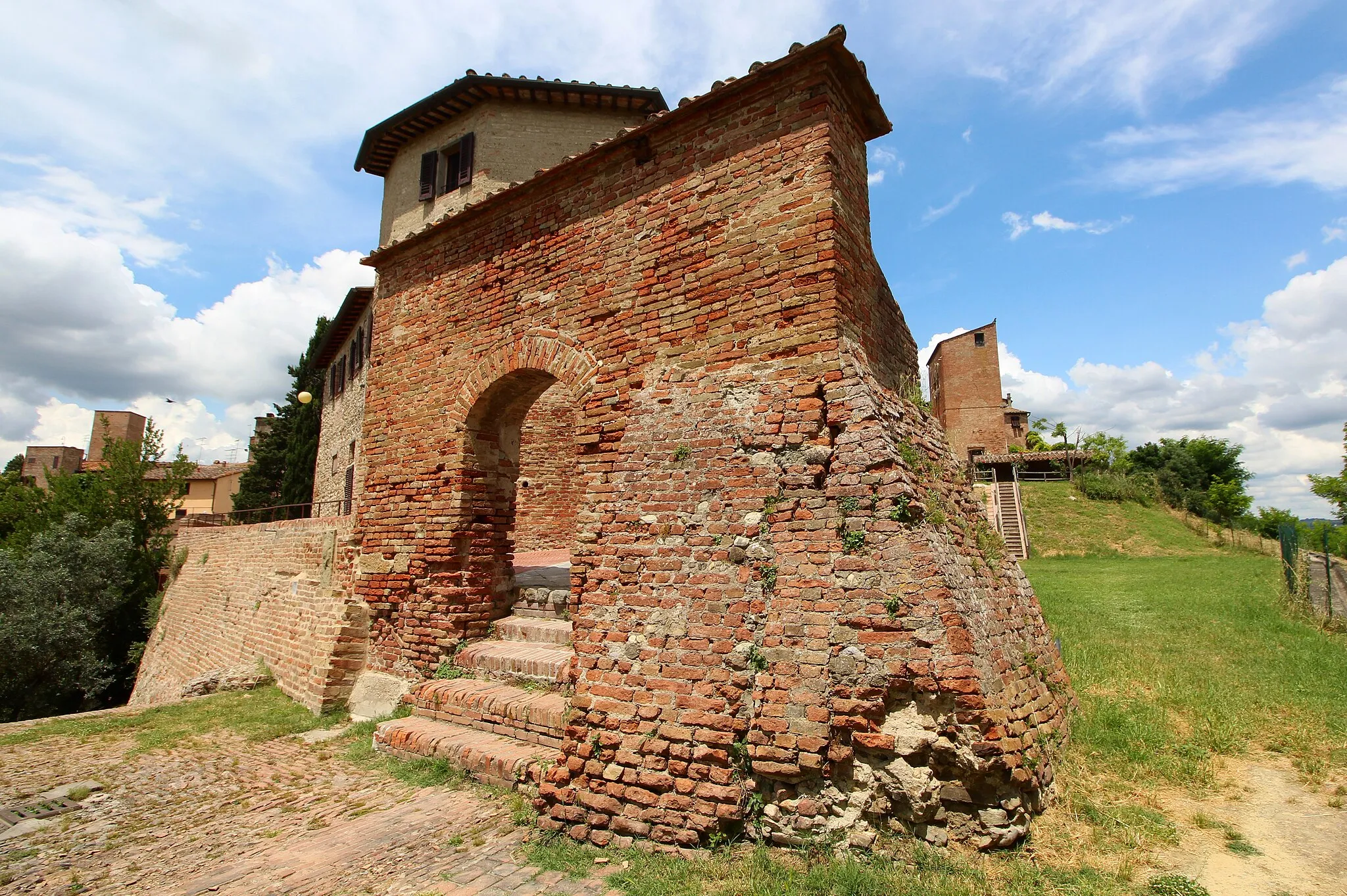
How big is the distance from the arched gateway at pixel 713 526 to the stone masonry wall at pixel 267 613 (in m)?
0.52

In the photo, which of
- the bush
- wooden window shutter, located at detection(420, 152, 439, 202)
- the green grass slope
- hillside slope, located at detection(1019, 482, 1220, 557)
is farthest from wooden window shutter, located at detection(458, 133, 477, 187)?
the bush

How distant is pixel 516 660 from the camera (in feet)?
19.6

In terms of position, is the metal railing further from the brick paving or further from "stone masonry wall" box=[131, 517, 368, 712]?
the brick paving

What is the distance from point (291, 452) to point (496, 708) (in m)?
23.8

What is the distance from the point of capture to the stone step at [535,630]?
Result: 20.9ft

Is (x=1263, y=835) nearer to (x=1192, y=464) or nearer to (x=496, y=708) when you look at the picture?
(x=496, y=708)

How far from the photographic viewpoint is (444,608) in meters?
6.75

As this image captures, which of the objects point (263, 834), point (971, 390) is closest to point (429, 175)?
point (263, 834)

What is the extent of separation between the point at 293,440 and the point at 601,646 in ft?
82.4

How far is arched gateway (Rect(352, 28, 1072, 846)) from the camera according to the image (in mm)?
3727

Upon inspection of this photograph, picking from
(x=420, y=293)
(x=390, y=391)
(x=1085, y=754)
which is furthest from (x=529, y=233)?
(x=1085, y=754)

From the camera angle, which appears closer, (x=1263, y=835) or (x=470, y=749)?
(x=1263, y=835)

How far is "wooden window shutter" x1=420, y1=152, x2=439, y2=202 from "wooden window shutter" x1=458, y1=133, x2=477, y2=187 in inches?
37.9

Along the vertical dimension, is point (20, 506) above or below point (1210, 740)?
above
